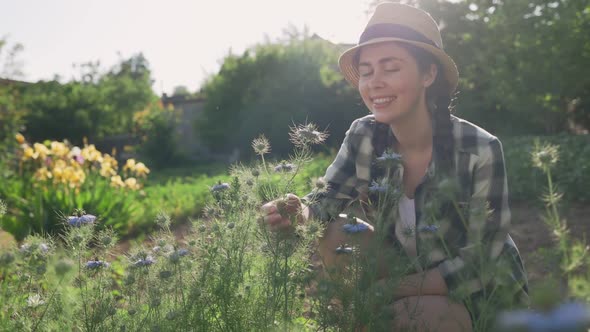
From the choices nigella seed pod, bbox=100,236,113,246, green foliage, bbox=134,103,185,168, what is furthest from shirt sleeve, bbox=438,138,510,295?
green foliage, bbox=134,103,185,168

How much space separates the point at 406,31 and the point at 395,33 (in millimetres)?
53

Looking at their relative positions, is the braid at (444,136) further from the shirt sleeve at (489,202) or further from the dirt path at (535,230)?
the dirt path at (535,230)

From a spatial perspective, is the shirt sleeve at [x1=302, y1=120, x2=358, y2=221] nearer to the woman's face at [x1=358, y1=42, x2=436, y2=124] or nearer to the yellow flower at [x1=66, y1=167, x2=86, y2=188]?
the woman's face at [x1=358, y1=42, x2=436, y2=124]

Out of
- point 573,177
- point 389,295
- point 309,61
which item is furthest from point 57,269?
point 309,61

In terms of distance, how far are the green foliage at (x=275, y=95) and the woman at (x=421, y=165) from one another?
1251 cm

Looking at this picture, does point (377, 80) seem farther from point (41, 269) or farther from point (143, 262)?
point (41, 269)

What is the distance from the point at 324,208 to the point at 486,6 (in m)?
13.7

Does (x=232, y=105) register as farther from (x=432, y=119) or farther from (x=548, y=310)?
(x=548, y=310)

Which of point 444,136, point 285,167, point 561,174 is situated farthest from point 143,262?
point 561,174

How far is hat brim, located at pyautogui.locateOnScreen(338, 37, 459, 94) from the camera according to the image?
8.53ft

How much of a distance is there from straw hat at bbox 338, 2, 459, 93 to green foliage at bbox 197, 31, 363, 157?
41.1 feet

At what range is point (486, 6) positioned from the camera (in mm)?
14727

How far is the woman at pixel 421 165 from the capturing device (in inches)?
94.5

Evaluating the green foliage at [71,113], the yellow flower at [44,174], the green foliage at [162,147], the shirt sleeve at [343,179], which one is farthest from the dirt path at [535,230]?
the green foliage at [71,113]
